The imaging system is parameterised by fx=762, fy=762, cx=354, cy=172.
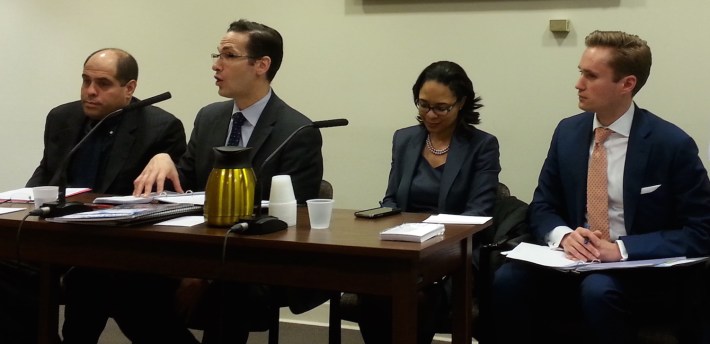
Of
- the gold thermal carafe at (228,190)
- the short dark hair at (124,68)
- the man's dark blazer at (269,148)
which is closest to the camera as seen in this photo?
the gold thermal carafe at (228,190)

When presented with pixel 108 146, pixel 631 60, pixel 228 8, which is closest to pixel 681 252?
pixel 631 60

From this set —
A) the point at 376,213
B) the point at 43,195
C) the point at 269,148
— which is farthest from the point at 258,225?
the point at 269,148

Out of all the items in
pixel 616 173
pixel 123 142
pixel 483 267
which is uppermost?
pixel 123 142

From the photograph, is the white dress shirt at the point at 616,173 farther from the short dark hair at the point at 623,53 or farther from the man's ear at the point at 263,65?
the man's ear at the point at 263,65

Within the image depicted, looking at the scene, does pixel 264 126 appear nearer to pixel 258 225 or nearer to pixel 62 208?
pixel 62 208

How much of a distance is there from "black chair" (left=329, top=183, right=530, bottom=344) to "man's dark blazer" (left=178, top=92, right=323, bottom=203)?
1.41 feet

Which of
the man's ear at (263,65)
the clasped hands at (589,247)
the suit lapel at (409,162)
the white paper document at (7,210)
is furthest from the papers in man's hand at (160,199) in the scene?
the clasped hands at (589,247)

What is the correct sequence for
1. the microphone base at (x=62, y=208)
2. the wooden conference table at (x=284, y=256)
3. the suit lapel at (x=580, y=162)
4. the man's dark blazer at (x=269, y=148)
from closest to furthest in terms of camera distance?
1. the wooden conference table at (x=284, y=256)
2. the microphone base at (x=62, y=208)
3. the suit lapel at (x=580, y=162)
4. the man's dark blazer at (x=269, y=148)

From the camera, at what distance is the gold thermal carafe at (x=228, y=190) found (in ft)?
6.81

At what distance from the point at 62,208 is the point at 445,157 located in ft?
4.84

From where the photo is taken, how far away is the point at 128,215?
6.78ft

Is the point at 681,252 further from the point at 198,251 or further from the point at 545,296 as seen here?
the point at 198,251

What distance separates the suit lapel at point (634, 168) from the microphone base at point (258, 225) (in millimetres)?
1262

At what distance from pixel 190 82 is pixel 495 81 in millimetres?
1671
